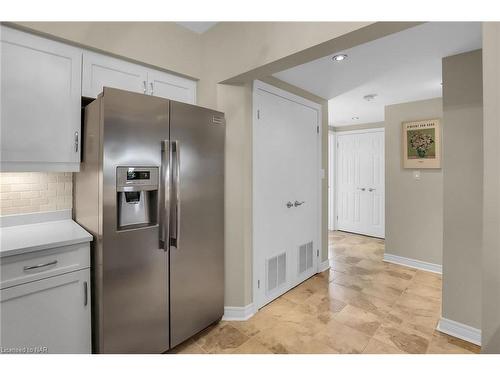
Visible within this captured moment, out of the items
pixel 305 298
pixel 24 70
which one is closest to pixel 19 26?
pixel 24 70

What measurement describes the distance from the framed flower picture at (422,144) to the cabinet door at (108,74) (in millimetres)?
3464

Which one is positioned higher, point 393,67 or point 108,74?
point 393,67

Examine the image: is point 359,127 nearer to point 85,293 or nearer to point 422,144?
A: point 422,144

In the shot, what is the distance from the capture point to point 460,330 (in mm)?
2088

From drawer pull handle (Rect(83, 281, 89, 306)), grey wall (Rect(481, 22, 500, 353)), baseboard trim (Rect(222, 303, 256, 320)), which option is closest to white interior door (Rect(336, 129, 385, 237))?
baseboard trim (Rect(222, 303, 256, 320))

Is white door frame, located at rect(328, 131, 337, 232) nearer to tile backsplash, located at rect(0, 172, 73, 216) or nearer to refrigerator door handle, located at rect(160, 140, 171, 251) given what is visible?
refrigerator door handle, located at rect(160, 140, 171, 251)

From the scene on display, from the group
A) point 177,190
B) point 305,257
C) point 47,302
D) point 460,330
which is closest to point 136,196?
point 177,190

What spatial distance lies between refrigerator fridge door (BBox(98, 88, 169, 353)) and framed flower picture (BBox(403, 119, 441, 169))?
337 cm

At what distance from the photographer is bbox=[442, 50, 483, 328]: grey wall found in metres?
Answer: 2.06

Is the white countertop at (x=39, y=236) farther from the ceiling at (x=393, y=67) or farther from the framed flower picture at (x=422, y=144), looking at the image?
the framed flower picture at (x=422, y=144)

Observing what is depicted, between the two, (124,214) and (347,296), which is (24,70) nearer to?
(124,214)

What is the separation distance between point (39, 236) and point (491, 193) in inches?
90.1

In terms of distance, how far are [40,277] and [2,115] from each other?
96 centimetres

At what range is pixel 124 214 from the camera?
167 cm
